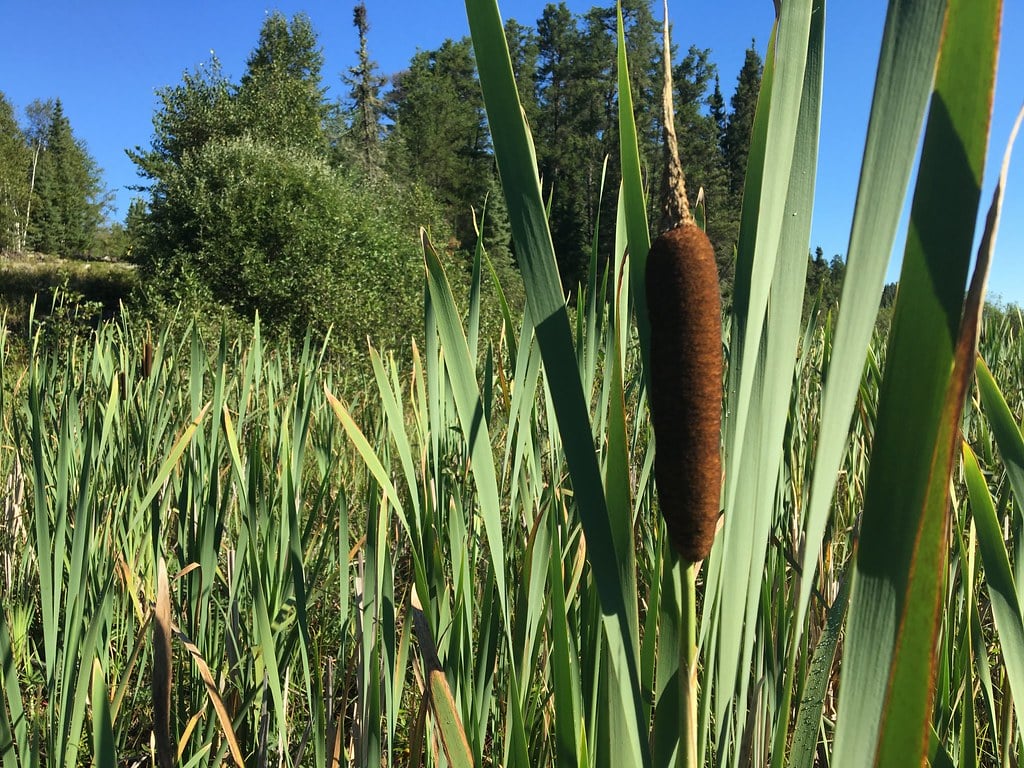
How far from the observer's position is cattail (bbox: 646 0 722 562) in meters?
0.28

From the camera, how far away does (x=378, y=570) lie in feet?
2.37

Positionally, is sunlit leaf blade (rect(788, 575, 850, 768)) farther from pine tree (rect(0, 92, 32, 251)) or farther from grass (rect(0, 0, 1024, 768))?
pine tree (rect(0, 92, 32, 251))

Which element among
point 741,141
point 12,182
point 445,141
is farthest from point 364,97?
point 741,141

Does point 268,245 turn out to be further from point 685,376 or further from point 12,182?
point 12,182

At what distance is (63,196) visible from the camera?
3306cm

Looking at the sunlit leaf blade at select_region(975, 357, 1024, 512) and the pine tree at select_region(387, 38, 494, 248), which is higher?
the pine tree at select_region(387, 38, 494, 248)

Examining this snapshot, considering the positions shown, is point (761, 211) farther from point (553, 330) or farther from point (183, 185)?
point (183, 185)

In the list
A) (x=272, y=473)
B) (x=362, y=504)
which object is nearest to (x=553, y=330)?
(x=272, y=473)

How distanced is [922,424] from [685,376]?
3.9 inches

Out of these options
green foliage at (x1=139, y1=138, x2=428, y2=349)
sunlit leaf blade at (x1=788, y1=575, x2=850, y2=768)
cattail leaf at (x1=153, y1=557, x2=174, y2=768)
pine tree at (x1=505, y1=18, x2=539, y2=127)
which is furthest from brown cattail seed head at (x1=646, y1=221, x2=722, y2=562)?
pine tree at (x1=505, y1=18, x2=539, y2=127)

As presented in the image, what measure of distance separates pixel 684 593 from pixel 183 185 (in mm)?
13408

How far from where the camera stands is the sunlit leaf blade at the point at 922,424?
7.3 inches

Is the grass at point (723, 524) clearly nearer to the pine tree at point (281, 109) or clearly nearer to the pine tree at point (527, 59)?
the pine tree at point (281, 109)

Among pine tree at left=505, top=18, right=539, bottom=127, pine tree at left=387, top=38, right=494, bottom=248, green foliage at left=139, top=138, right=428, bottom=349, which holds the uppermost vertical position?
pine tree at left=505, top=18, right=539, bottom=127
